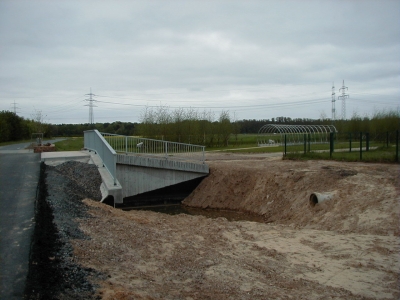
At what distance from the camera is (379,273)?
732 centimetres

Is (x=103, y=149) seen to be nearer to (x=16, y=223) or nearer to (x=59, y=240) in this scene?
(x=16, y=223)

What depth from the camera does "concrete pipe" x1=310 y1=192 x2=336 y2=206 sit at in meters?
12.9

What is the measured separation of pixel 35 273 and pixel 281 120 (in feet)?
222

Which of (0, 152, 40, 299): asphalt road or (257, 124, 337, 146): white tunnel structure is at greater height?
(257, 124, 337, 146): white tunnel structure

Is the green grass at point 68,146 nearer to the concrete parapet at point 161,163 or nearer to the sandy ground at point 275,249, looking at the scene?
the concrete parapet at point 161,163

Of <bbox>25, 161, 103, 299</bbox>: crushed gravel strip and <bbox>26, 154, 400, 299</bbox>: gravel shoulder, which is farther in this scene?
<bbox>26, 154, 400, 299</bbox>: gravel shoulder

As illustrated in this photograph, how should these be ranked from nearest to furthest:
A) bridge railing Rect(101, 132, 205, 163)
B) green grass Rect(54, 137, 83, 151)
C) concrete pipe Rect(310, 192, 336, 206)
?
concrete pipe Rect(310, 192, 336, 206) → bridge railing Rect(101, 132, 205, 163) → green grass Rect(54, 137, 83, 151)

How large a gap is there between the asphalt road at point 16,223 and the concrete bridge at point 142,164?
3.06 metres

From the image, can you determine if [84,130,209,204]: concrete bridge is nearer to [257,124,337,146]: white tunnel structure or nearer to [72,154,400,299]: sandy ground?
[72,154,400,299]: sandy ground

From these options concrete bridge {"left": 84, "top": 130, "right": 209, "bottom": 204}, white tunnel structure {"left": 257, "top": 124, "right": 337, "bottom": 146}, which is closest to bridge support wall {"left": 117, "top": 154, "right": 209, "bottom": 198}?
concrete bridge {"left": 84, "top": 130, "right": 209, "bottom": 204}

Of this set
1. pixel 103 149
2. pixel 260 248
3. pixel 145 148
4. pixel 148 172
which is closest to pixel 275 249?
pixel 260 248

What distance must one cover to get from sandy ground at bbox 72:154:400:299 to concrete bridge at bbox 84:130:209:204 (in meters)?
4.52

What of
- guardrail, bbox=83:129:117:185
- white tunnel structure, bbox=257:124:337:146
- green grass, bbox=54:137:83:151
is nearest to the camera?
guardrail, bbox=83:129:117:185

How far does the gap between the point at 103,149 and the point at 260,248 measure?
9834mm
